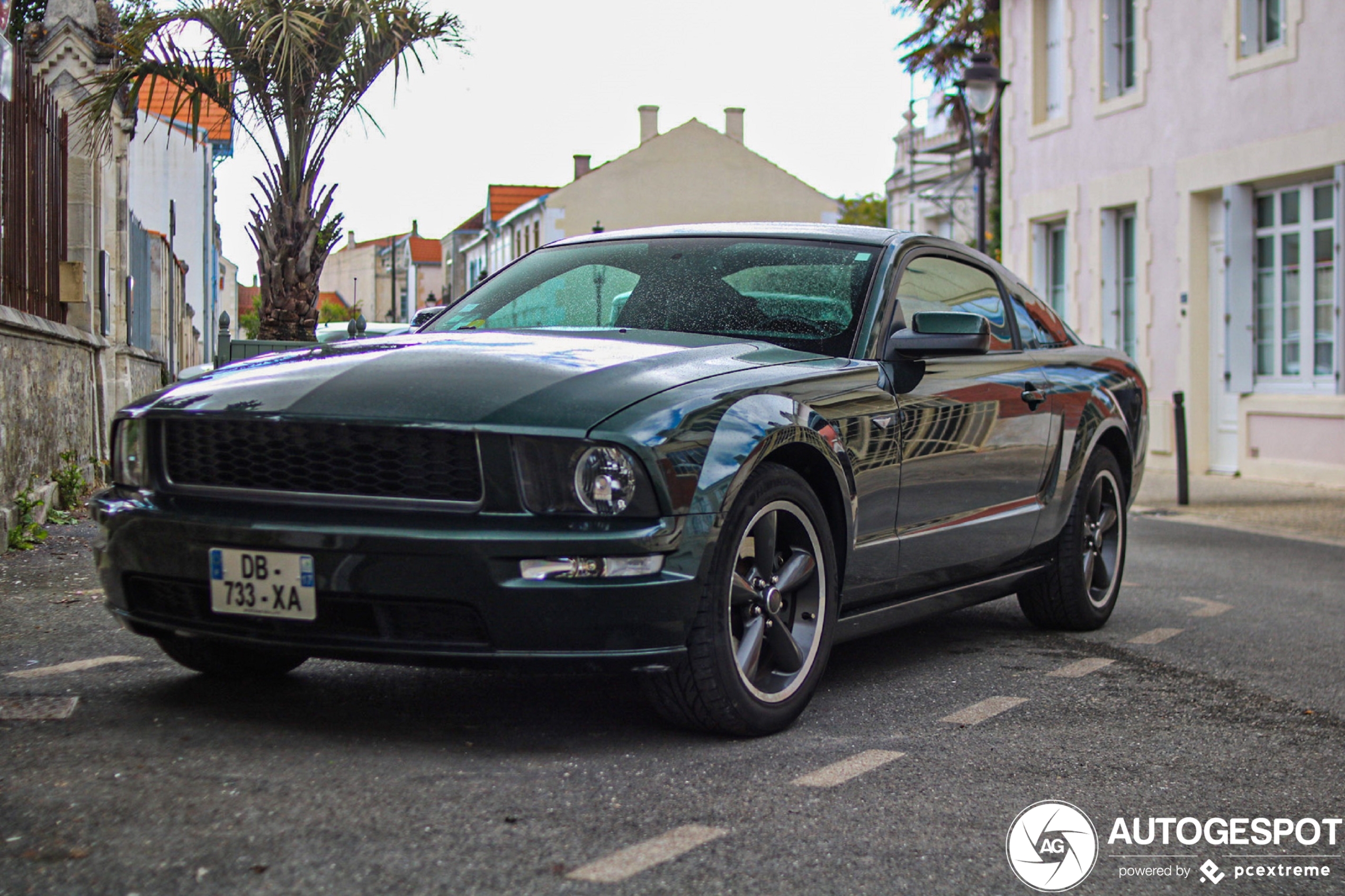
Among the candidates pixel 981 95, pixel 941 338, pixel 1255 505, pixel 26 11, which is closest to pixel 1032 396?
pixel 941 338

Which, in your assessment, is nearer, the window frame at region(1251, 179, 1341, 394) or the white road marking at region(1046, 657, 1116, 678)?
the white road marking at region(1046, 657, 1116, 678)

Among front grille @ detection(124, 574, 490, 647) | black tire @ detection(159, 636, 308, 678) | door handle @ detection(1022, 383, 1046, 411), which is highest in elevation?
door handle @ detection(1022, 383, 1046, 411)

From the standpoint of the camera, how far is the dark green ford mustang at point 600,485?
11.4 ft

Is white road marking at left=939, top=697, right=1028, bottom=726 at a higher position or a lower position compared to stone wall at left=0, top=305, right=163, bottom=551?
lower

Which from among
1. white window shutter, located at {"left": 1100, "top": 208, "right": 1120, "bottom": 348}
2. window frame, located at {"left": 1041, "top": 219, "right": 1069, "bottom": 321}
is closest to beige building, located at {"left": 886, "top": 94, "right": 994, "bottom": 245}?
window frame, located at {"left": 1041, "top": 219, "right": 1069, "bottom": 321}

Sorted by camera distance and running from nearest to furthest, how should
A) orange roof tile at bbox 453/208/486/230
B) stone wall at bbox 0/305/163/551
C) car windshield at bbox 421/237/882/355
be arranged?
car windshield at bbox 421/237/882/355 < stone wall at bbox 0/305/163/551 < orange roof tile at bbox 453/208/486/230

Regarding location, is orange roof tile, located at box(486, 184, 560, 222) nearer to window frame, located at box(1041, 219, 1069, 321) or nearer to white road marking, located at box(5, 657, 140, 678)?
window frame, located at box(1041, 219, 1069, 321)

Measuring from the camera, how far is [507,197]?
70250mm

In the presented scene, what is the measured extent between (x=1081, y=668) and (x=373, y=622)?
2766 mm

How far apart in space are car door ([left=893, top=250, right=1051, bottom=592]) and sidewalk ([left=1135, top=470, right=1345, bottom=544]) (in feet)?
19.9

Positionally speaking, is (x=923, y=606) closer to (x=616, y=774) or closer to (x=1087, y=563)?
(x=1087, y=563)

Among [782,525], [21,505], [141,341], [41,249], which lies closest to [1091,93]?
[141,341]

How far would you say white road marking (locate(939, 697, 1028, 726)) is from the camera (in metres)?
4.34

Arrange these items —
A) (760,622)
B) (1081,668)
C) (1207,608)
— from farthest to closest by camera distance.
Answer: (1207,608), (1081,668), (760,622)
